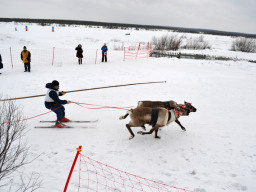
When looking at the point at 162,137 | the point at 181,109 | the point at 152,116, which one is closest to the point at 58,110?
the point at 152,116

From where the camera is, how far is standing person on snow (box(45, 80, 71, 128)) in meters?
4.71

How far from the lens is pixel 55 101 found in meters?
4.78

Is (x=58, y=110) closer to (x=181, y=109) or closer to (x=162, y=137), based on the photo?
(x=162, y=137)

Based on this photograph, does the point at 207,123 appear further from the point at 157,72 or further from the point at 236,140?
the point at 157,72

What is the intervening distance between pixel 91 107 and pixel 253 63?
1491 cm

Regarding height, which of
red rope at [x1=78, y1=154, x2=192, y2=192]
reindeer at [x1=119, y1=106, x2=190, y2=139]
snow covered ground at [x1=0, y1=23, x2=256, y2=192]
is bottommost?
red rope at [x1=78, y1=154, x2=192, y2=192]

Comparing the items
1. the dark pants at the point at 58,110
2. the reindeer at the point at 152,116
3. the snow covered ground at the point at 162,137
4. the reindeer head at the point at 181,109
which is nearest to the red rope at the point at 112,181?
the snow covered ground at the point at 162,137

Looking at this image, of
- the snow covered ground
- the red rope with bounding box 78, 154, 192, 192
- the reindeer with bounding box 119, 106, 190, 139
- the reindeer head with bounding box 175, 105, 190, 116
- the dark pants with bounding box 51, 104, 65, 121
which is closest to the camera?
the red rope with bounding box 78, 154, 192, 192

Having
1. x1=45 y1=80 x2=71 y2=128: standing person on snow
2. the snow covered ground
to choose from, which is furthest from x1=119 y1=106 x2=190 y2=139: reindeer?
x1=45 y1=80 x2=71 y2=128: standing person on snow

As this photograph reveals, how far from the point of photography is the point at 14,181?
310 centimetres

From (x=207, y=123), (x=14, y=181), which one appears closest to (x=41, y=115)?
(x=14, y=181)

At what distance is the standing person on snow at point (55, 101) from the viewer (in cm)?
471

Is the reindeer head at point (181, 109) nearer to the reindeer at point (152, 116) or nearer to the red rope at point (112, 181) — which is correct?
Result: the reindeer at point (152, 116)

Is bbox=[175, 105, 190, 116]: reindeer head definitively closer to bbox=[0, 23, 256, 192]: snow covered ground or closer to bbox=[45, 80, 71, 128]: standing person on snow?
bbox=[0, 23, 256, 192]: snow covered ground
